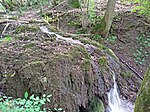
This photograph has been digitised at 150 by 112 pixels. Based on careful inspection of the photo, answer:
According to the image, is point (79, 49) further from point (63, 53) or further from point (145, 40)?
point (145, 40)

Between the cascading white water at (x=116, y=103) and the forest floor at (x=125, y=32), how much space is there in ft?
6.06

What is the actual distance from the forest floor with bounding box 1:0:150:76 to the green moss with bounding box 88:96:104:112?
9.98ft

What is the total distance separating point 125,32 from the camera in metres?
9.93

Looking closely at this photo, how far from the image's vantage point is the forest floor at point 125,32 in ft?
29.1

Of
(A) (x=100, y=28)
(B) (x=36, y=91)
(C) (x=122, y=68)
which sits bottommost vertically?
(C) (x=122, y=68)

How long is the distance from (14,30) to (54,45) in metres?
2.62

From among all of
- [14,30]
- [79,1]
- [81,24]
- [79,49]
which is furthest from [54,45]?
[79,1]

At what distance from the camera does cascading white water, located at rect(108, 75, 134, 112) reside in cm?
572

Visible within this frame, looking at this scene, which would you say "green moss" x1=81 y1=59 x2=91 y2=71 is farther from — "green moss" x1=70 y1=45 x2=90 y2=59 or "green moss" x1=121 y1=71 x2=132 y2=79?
"green moss" x1=121 y1=71 x2=132 y2=79

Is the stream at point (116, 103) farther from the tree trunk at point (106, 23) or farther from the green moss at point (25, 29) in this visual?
the tree trunk at point (106, 23)

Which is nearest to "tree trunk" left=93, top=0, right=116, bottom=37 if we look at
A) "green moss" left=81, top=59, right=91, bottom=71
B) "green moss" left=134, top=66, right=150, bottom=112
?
"green moss" left=81, top=59, right=91, bottom=71

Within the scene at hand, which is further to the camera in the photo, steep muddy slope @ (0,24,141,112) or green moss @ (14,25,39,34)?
green moss @ (14,25,39,34)

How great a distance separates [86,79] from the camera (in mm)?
5004

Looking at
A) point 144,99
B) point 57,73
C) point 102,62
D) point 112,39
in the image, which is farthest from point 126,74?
point 144,99
